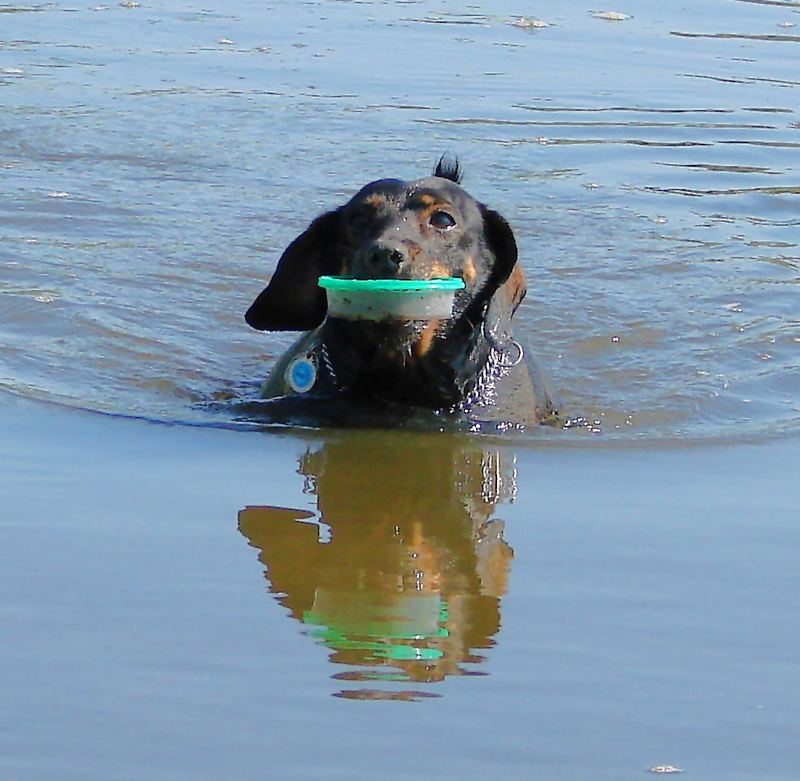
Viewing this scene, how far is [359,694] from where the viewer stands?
4.33 m

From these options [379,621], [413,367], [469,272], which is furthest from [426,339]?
[379,621]

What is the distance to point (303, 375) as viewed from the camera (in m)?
7.77

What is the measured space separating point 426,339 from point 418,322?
0.59ft

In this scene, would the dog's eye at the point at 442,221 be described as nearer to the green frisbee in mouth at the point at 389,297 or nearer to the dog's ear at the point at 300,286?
the green frisbee in mouth at the point at 389,297

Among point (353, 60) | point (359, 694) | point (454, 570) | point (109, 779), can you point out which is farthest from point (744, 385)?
point (353, 60)

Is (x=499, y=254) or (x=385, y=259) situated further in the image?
(x=499, y=254)

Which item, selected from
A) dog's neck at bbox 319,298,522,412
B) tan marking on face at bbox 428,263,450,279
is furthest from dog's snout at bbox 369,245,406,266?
dog's neck at bbox 319,298,522,412

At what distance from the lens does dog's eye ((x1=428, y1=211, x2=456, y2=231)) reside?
7.68m

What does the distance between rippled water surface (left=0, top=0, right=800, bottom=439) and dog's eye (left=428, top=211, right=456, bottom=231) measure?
1.05 metres

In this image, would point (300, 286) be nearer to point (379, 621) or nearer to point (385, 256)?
point (385, 256)

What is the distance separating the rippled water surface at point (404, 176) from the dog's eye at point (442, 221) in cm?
105

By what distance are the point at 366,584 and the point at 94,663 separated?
3.42ft

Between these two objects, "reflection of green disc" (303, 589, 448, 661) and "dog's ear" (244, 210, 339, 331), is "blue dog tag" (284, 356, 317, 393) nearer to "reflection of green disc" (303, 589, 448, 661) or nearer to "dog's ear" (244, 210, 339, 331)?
"dog's ear" (244, 210, 339, 331)

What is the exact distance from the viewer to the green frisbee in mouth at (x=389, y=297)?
7125mm
